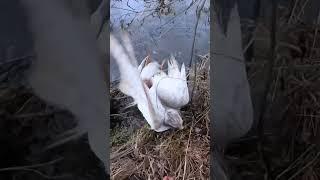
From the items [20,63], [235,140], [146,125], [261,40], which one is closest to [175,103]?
[146,125]

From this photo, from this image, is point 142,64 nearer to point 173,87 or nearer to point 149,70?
point 149,70

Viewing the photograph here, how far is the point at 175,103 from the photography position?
3.40 meters

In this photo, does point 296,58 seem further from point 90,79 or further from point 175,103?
point 90,79

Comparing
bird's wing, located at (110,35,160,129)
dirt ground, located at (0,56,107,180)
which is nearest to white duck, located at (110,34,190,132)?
bird's wing, located at (110,35,160,129)

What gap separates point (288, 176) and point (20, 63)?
1844 mm

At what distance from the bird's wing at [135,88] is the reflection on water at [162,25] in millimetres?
57

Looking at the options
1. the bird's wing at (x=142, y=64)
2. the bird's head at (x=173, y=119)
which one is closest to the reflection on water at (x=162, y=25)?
the bird's wing at (x=142, y=64)

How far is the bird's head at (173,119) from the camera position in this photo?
3404 mm

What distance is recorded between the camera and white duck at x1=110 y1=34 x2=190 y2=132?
3.40 meters

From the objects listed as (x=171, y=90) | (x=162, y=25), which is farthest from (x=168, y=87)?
(x=162, y=25)

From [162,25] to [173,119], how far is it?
61 cm

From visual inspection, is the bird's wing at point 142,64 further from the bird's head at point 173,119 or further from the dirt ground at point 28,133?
the dirt ground at point 28,133

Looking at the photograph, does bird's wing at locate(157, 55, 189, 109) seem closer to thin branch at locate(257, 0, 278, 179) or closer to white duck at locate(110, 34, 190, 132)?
white duck at locate(110, 34, 190, 132)

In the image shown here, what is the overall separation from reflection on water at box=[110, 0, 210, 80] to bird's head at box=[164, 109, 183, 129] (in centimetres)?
33
